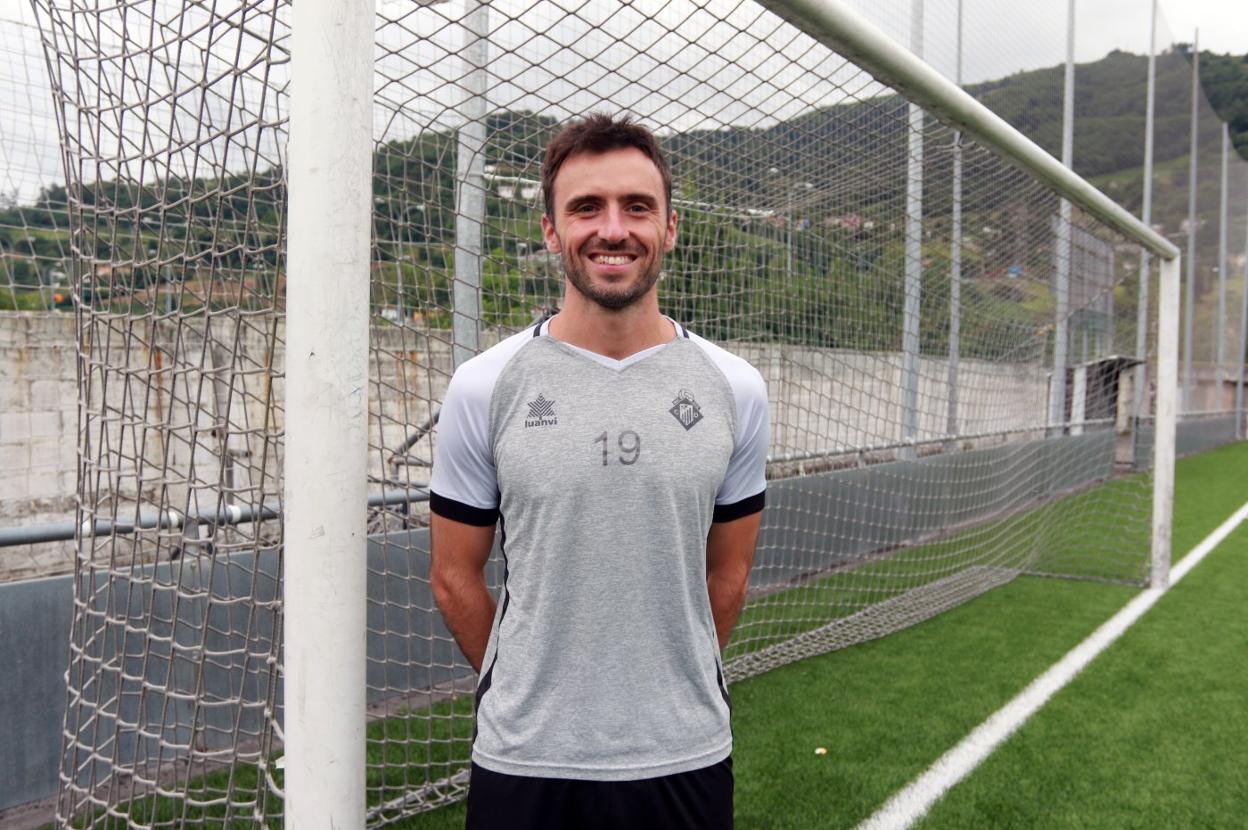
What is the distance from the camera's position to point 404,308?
2980 mm

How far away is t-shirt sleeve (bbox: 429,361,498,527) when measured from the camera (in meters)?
1.58

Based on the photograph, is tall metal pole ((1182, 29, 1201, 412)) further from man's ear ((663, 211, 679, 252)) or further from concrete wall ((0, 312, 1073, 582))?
man's ear ((663, 211, 679, 252))

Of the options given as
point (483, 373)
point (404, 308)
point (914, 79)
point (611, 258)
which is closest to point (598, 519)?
point (483, 373)

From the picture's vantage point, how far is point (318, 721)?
155 centimetres

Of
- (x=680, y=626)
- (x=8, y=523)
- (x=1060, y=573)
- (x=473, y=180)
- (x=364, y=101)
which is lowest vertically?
(x=1060, y=573)

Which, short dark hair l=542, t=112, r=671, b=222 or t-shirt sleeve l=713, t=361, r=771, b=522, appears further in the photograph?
t-shirt sleeve l=713, t=361, r=771, b=522

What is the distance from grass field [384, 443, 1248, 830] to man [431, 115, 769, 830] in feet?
5.74

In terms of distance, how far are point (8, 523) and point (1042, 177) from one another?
5287 millimetres

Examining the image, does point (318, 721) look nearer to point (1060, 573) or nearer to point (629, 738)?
point (629, 738)

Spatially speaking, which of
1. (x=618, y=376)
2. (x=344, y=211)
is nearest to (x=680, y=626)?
(x=618, y=376)

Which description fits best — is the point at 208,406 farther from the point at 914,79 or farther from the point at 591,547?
the point at 914,79

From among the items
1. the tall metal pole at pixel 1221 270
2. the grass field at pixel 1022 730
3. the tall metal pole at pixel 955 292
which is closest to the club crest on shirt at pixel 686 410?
the grass field at pixel 1022 730

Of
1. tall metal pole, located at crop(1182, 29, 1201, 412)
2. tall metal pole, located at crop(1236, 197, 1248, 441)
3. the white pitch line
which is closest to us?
the white pitch line

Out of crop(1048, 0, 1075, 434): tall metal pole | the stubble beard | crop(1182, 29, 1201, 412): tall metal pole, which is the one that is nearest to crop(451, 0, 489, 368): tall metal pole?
the stubble beard
